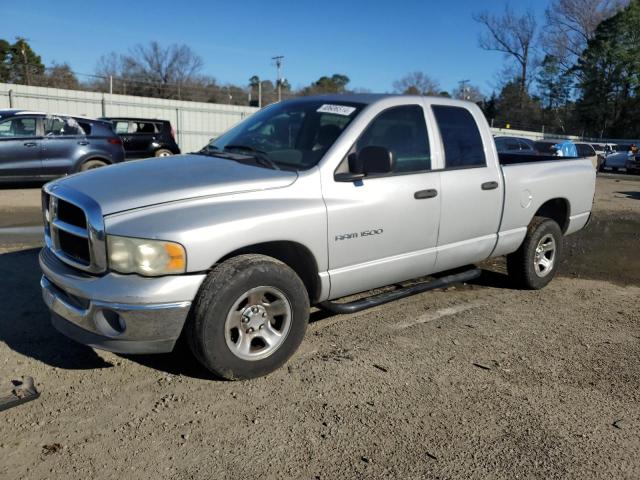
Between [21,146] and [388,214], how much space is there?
10046mm

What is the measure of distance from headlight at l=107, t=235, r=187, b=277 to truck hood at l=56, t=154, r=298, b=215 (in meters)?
0.21

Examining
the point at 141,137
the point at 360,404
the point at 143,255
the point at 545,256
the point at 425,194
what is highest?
the point at 141,137

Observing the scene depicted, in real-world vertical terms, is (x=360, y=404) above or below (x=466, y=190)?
below

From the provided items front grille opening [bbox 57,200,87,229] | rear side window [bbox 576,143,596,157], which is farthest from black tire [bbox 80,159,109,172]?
rear side window [bbox 576,143,596,157]

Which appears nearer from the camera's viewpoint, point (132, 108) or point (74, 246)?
point (74, 246)

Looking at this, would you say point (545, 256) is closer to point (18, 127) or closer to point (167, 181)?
point (167, 181)

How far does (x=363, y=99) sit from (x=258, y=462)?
2836 mm

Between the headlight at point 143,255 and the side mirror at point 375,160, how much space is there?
1.41m

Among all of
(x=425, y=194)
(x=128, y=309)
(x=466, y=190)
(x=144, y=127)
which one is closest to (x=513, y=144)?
(x=144, y=127)

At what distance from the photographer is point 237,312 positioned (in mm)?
3385

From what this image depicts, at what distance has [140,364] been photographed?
3750mm

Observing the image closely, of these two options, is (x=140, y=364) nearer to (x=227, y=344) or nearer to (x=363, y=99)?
(x=227, y=344)

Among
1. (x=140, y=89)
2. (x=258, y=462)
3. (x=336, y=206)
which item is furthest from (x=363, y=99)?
(x=140, y=89)

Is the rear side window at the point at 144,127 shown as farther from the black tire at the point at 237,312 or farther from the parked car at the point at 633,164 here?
the parked car at the point at 633,164
